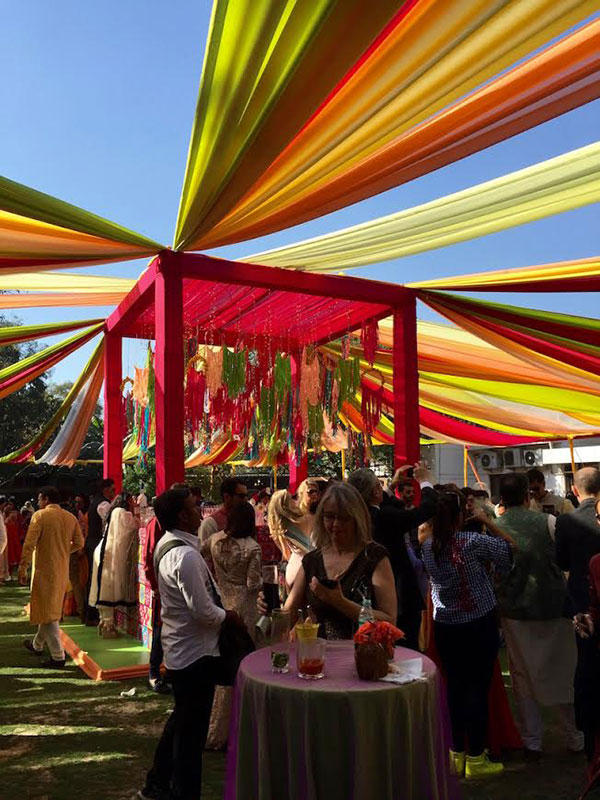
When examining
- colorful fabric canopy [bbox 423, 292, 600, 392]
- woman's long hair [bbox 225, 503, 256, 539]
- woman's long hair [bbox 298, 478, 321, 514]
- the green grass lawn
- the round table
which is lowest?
the green grass lawn

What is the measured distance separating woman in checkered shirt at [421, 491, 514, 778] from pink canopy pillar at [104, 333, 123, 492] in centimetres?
464

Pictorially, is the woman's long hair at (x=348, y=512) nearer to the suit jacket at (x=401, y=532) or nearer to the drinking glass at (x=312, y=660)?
the drinking glass at (x=312, y=660)

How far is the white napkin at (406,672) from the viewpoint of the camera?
208cm

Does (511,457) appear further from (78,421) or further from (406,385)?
(406,385)

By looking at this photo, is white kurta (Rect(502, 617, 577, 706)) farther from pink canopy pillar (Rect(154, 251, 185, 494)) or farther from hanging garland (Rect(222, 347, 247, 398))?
hanging garland (Rect(222, 347, 247, 398))

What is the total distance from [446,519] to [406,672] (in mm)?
1115

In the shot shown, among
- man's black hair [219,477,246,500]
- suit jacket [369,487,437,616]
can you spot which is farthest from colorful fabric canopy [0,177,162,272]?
suit jacket [369,487,437,616]

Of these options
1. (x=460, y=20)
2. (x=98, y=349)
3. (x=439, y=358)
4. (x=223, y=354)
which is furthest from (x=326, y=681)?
(x=98, y=349)

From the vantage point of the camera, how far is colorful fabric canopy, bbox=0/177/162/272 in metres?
3.63

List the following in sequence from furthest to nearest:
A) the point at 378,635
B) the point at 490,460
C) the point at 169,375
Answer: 1. the point at 490,460
2. the point at 169,375
3. the point at 378,635

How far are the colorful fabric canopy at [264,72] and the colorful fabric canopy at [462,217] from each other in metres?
1.14

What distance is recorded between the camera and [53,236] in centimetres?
439

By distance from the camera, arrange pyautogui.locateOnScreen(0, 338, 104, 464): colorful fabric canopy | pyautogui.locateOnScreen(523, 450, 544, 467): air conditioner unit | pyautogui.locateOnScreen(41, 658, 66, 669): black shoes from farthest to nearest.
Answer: pyautogui.locateOnScreen(523, 450, 544, 467): air conditioner unit → pyautogui.locateOnScreen(0, 338, 104, 464): colorful fabric canopy → pyautogui.locateOnScreen(41, 658, 66, 669): black shoes

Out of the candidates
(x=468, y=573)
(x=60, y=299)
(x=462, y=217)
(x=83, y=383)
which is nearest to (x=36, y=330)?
(x=60, y=299)
